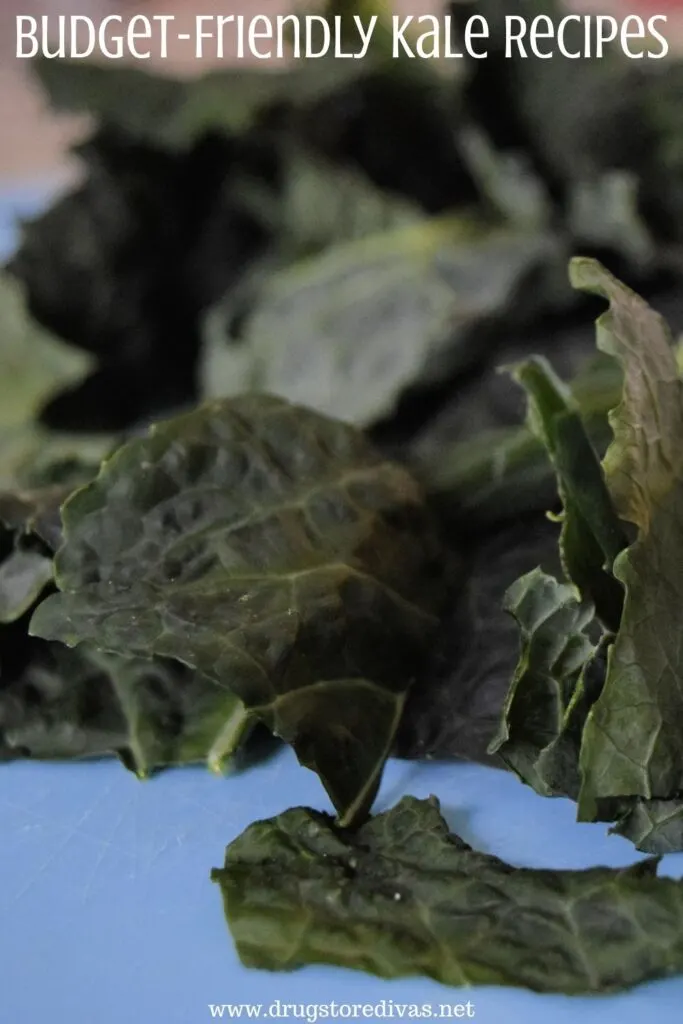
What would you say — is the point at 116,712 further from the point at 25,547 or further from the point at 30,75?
the point at 30,75

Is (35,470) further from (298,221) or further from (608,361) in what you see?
(608,361)

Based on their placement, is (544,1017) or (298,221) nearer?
(544,1017)

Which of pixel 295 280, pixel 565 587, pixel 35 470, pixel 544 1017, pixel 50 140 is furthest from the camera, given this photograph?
pixel 50 140

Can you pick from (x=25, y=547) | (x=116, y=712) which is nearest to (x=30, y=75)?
(x=25, y=547)

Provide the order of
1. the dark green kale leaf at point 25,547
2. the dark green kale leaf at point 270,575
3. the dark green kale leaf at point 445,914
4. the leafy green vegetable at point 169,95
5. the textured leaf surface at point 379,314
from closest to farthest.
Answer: the dark green kale leaf at point 445,914 → the dark green kale leaf at point 270,575 → the dark green kale leaf at point 25,547 → the textured leaf surface at point 379,314 → the leafy green vegetable at point 169,95

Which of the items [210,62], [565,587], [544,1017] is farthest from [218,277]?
[544,1017]

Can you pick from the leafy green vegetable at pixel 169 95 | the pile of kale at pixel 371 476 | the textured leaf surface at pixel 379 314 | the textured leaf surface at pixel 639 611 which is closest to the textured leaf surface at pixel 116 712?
the pile of kale at pixel 371 476

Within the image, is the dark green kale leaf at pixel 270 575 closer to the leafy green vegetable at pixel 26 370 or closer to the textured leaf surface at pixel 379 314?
the textured leaf surface at pixel 379 314

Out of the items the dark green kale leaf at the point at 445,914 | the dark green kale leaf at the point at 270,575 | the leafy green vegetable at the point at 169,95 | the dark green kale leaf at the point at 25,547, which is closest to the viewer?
the dark green kale leaf at the point at 445,914
